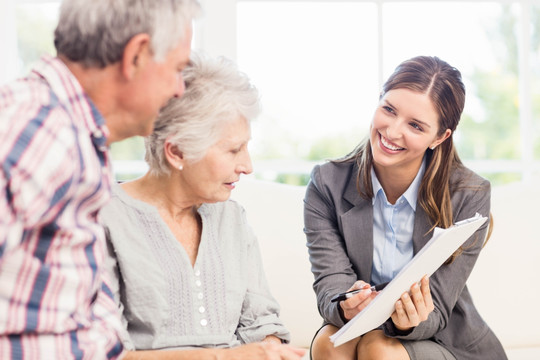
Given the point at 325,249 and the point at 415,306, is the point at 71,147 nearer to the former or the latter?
the point at 415,306

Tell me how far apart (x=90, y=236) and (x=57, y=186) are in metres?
0.15

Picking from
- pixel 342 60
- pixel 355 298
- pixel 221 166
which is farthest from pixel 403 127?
pixel 342 60

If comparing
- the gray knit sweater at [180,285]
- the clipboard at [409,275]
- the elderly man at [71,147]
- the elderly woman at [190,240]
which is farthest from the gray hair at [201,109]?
the clipboard at [409,275]

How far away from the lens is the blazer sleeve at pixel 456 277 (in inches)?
78.8

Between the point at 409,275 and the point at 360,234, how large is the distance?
47 cm

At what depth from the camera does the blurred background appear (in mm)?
3547

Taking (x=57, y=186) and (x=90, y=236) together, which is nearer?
(x=57, y=186)

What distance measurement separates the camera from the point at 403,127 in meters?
2.08

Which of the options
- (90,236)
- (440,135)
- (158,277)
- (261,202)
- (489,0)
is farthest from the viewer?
(489,0)

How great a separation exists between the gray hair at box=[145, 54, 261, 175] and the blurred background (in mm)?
1799

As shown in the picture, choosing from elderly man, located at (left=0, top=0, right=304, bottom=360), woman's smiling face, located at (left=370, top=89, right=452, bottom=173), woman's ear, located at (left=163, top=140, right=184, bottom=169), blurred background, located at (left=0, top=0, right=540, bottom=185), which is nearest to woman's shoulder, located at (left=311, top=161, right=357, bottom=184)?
woman's smiling face, located at (left=370, top=89, right=452, bottom=173)

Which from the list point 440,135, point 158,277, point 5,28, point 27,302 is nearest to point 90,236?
point 27,302

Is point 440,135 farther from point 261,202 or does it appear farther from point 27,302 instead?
point 27,302

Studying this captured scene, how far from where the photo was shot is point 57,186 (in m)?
1.03
